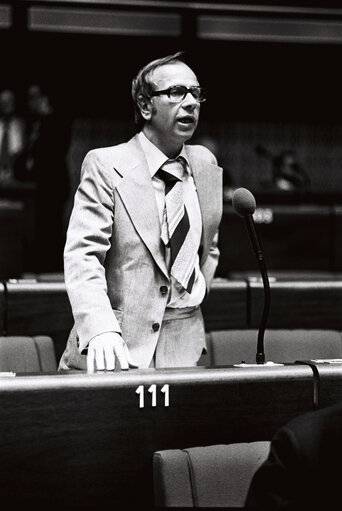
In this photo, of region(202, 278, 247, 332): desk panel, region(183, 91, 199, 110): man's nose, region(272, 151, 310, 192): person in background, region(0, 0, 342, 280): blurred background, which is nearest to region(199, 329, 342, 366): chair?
region(202, 278, 247, 332): desk panel

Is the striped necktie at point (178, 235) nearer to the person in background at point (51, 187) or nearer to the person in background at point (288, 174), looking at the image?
the person in background at point (51, 187)

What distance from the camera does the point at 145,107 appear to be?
2.51 metres

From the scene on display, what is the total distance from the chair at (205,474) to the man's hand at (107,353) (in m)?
0.26

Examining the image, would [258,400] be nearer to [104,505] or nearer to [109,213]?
[104,505]

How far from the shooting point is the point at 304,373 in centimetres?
189

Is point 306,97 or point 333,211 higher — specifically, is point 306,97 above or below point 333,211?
above

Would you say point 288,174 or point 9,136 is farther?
point 9,136

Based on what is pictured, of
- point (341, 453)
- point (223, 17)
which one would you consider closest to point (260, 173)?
point (223, 17)

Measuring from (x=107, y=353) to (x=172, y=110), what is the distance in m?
0.71

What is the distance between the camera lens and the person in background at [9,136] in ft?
29.2

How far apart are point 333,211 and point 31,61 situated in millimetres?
3459

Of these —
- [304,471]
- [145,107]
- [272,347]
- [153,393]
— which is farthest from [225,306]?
[304,471]

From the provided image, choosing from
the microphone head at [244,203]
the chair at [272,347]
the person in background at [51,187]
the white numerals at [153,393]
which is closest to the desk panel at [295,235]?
the person in background at [51,187]

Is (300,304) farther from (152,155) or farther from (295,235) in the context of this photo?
(295,235)
